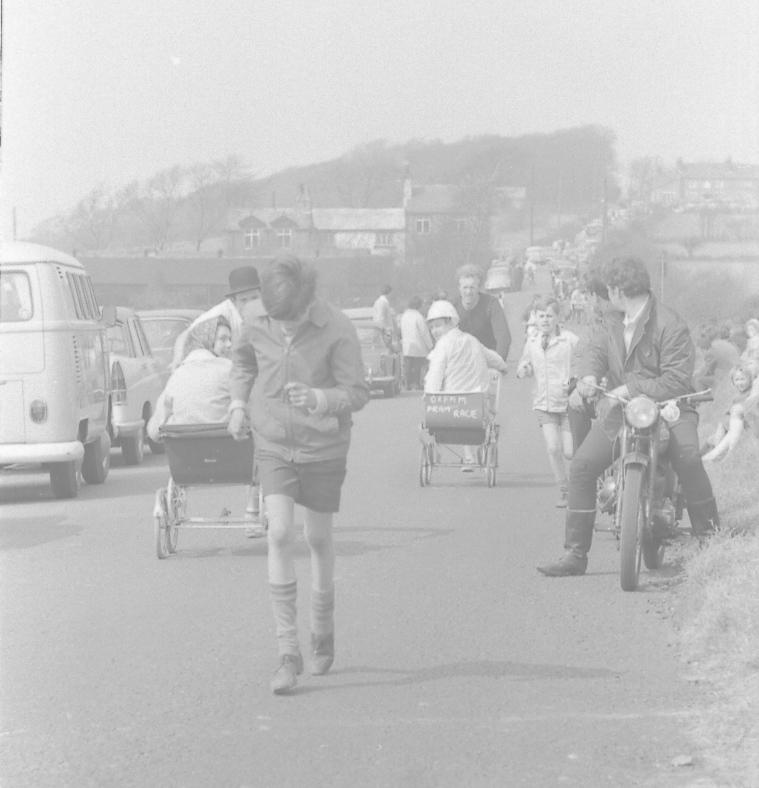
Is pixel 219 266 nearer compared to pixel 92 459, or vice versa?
pixel 92 459

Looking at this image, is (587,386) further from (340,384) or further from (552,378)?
(552,378)

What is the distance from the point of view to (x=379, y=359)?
Answer: 29672 mm

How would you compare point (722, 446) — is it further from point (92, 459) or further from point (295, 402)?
point (295, 402)

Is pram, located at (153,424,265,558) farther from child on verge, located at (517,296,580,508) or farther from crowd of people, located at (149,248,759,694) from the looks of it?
child on verge, located at (517,296,580,508)

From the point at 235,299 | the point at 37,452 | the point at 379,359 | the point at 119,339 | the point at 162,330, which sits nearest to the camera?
the point at 235,299

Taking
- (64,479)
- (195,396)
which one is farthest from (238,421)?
(64,479)

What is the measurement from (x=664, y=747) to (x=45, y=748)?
83.0 inches

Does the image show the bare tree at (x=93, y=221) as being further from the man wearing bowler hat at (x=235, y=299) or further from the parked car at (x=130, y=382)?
the man wearing bowler hat at (x=235, y=299)

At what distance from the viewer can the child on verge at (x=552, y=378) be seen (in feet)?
42.2

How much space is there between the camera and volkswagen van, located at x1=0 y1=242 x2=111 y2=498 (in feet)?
A: 45.7

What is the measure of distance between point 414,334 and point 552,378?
17.1 metres

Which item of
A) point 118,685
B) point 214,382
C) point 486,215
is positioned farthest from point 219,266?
point 118,685

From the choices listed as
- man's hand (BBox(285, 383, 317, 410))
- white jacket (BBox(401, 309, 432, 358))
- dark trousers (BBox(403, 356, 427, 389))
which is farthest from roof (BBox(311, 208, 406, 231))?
man's hand (BBox(285, 383, 317, 410))

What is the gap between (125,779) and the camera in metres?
5.19
